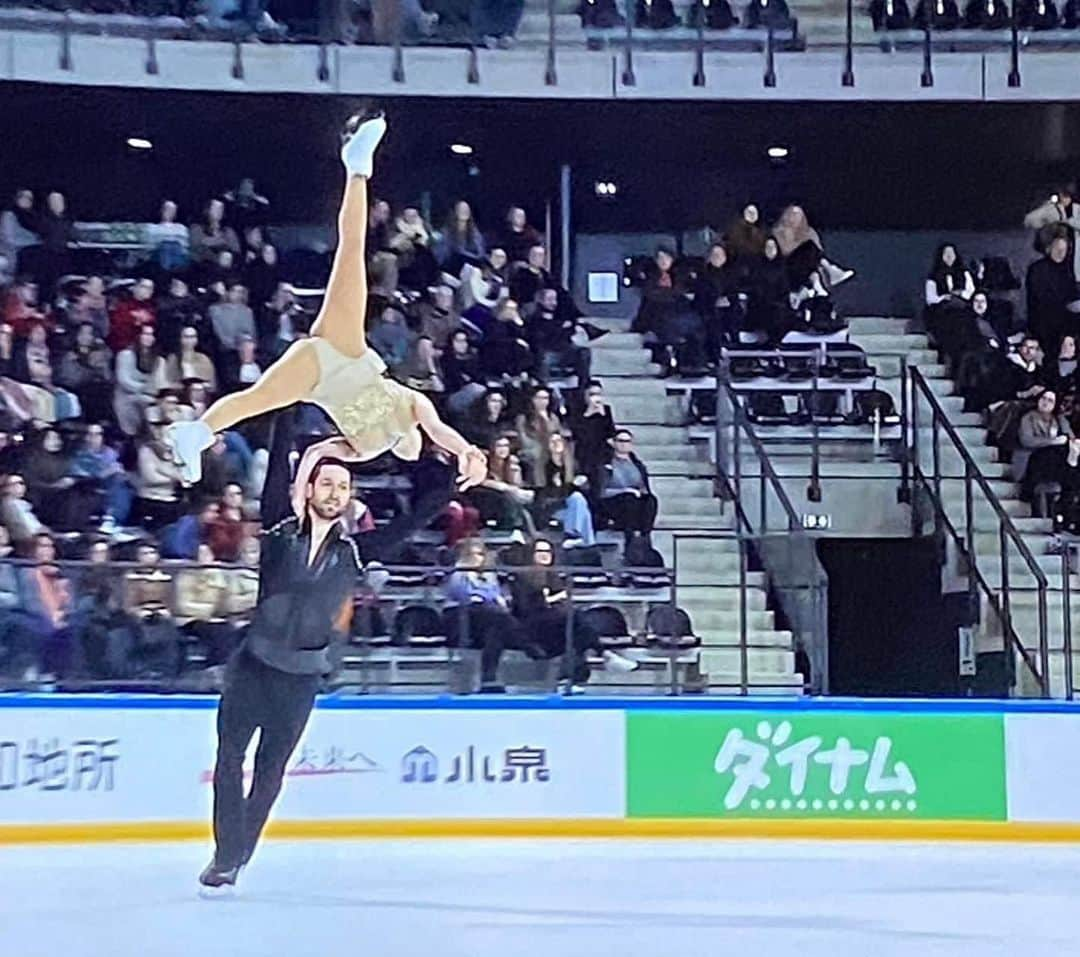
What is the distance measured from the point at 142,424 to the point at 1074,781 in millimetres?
4822

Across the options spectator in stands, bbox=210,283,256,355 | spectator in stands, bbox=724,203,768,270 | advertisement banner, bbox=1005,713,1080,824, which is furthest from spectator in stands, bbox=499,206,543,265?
advertisement banner, bbox=1005,713,1080,824

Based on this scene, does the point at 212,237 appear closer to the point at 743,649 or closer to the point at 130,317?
the point at 130,317

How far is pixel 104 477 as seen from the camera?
973 cm

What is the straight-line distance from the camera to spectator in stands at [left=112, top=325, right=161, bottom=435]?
10391mm

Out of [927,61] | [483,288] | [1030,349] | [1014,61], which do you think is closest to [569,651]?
[483,288]

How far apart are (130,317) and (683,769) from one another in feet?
14.1

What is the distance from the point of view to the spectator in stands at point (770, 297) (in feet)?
39.4

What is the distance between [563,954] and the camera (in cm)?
582

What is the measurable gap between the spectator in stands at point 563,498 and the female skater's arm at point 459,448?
759 millimetres

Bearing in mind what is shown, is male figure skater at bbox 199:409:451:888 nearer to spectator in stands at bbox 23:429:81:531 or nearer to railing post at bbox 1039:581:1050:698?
spectator in stands at bbox 23:429:81:531

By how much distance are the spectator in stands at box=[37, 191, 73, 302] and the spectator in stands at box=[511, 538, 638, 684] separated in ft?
12.5

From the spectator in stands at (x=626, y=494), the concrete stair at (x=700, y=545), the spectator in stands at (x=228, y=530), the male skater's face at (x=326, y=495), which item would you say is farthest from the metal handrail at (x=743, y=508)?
the male skater's face at (x=326, y=495)

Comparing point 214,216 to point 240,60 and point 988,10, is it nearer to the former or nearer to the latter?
point 240,60

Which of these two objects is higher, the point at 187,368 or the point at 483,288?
the point at 483,288
